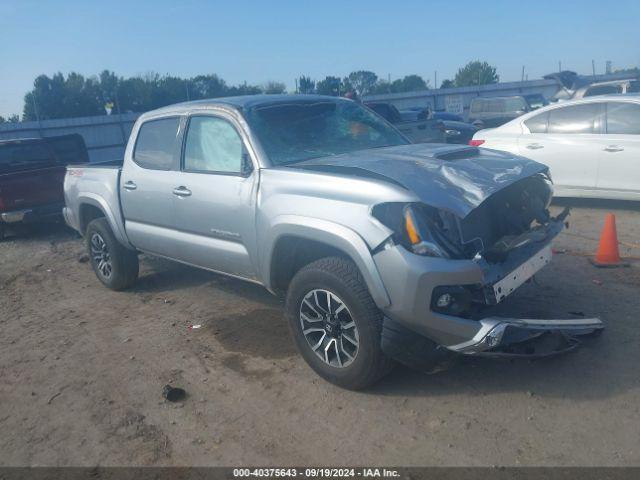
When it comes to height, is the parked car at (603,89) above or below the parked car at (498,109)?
above

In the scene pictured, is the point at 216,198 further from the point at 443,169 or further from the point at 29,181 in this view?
the point at 29,181

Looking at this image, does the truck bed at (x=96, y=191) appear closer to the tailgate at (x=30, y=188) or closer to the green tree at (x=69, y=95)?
the tailgate at (x=30, y=188)

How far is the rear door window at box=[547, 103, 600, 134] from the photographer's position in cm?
837

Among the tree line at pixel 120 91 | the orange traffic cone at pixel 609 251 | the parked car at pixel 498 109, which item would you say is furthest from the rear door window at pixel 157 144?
the tree line at pixel 120 91

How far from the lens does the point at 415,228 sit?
339 cm

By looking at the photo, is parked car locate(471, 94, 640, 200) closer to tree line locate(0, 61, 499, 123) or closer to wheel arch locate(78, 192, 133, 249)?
wheel arch locate(78, 192, 133, 249)

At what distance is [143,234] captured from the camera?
5.73 m

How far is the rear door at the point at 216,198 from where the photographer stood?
4.46 metres


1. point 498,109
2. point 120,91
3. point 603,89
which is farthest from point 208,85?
point 603,89

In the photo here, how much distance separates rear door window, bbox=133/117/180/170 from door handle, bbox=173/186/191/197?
306mm

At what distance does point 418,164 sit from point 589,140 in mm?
5343

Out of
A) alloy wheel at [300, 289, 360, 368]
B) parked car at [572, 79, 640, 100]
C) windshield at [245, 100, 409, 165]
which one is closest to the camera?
alloy wheel at [300, 289, 360, 368]

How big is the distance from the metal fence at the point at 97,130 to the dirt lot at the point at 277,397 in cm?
1691

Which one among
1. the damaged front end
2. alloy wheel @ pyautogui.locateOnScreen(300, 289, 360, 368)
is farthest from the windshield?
the damaged front end
